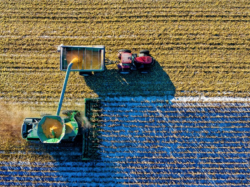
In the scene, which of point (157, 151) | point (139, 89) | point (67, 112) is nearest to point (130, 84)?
point (139, 89)

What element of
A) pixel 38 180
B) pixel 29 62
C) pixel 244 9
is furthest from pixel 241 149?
pixel 29 62

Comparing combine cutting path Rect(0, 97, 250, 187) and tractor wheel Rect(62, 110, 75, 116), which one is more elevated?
tractor wheel Rect(62, 110, 75, 116)

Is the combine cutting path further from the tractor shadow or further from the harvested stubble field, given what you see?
the tractor shadow

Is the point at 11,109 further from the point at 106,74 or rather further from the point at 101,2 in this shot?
the point at 101,2

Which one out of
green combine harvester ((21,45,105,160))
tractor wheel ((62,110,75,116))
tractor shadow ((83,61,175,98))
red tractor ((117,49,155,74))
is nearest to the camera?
green combine harvester ((21,45,105,160))

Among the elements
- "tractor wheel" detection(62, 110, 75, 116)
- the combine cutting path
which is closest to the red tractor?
the combine cutting path

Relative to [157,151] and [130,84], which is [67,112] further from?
[157,151]
